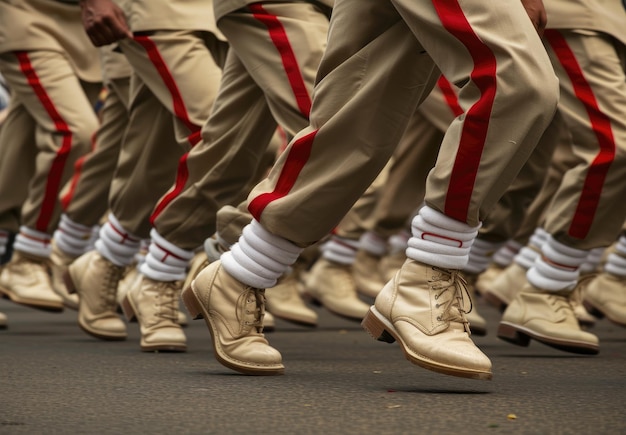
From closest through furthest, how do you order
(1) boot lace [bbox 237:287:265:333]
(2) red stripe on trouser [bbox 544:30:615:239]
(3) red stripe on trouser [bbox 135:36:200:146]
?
(1) boot lace [bbox 237:287:265:333] → (2) red stripe on trouser [bbox 544:30:615:239] → (3) red stripe on trouser [bbox 135:36:200:146]

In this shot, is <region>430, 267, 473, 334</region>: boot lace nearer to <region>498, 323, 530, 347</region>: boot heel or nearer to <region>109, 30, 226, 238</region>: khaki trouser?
<region>498, 323, 530, 347</region>: boot heel

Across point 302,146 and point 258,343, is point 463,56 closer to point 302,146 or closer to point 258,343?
point 302,146

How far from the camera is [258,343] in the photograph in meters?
3.58

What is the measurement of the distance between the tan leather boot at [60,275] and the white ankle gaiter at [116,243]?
124 cm

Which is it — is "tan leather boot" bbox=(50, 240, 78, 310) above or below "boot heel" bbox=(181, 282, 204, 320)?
below

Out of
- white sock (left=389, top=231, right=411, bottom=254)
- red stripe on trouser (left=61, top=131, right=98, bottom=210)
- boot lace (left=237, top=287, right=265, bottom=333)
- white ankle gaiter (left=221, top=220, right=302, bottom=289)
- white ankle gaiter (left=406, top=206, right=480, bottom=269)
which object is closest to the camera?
white ankle gaiter (left=406, top=206, right=480, bottom=269)

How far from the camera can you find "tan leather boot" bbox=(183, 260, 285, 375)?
11.6ft

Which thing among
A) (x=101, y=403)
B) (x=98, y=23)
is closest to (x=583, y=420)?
(x=101, y=403)

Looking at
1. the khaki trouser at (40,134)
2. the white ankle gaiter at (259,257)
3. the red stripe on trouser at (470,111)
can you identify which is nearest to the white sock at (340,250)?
the khaki trouser at (40,134)

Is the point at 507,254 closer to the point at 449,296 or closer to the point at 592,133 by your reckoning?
the point at 592,133

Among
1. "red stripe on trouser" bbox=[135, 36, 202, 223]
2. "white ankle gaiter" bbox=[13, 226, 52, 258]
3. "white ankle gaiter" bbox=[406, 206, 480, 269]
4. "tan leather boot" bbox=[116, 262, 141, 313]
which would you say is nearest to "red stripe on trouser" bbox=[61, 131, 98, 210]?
"white ankle gaiter" bbox=[13, 226, 52, 258]

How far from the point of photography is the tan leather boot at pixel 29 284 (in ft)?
18.9

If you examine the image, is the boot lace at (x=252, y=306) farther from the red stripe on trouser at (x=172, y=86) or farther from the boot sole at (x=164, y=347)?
the red stripe on trouser at (x=172, y=86)

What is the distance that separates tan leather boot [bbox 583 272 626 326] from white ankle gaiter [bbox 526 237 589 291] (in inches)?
30.4
